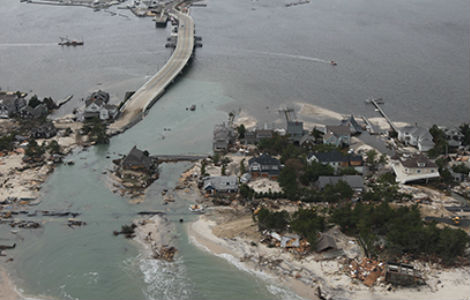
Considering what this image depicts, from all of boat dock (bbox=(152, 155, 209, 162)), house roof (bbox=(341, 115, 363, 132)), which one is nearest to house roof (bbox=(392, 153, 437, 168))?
house roof (bbox=(341, 115, 363, 132))

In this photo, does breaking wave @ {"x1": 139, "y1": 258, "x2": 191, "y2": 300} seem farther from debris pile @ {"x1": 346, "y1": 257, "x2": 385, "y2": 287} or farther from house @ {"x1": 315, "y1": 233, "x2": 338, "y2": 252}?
debris pile @ {"x1": 346, "y1": 257, "x2": 385, "y2": 287}

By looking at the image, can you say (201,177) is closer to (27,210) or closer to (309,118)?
(27,210)

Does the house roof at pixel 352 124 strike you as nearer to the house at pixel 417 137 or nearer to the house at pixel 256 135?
the house at pixel 417 137

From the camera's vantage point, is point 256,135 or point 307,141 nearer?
point 307,141

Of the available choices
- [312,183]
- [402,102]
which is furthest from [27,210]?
[402,102]

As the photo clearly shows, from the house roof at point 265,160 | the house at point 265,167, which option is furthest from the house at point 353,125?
the house at point 265,167

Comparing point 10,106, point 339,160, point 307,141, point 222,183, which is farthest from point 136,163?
point 10,106

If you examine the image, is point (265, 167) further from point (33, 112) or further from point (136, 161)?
point (33, 112)
